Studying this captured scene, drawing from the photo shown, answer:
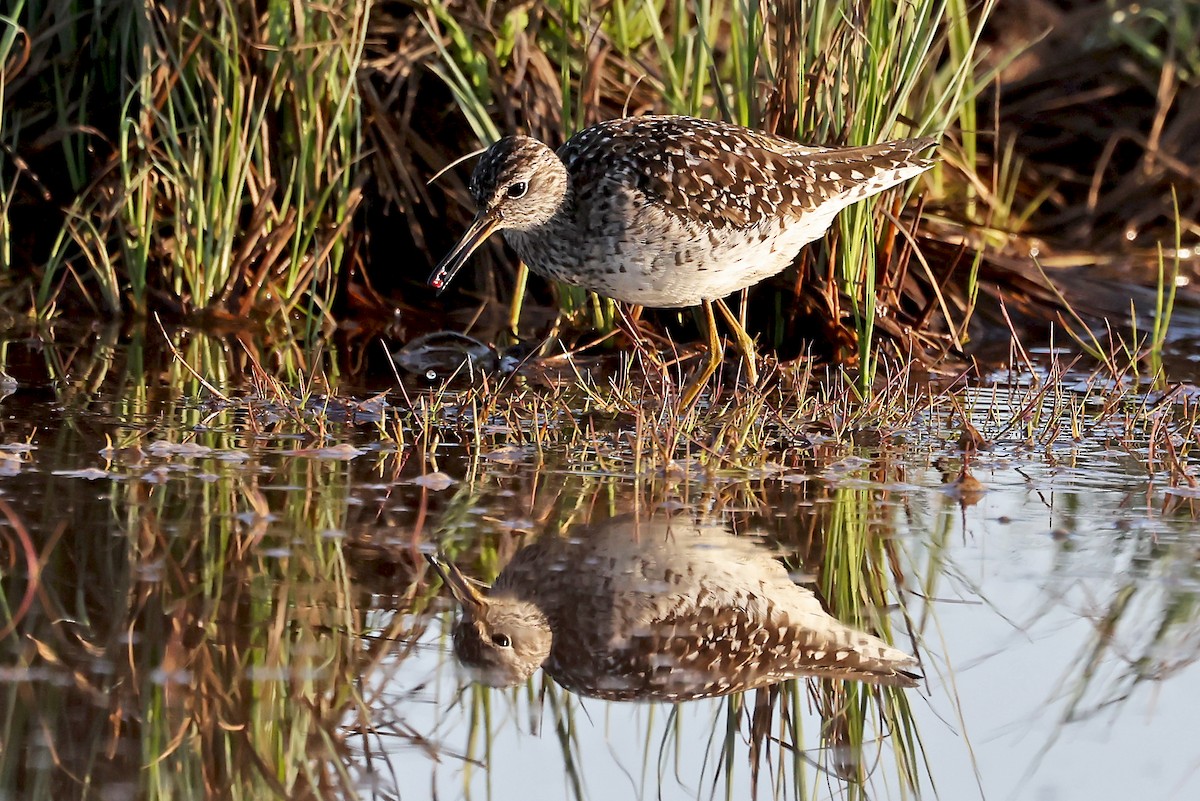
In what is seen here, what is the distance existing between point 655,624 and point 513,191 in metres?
2.51

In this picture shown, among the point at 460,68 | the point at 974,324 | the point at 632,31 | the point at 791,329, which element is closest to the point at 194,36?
the point at 460,68

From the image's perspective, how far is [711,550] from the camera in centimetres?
385

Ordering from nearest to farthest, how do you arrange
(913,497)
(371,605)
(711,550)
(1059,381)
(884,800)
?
(884,800) → (371,605) → (711,550) → (913,497) → (1059,381)

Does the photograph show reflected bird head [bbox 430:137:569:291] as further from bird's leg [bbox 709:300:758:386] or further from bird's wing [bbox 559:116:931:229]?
bird's leg [bbox 709:300:758:386]

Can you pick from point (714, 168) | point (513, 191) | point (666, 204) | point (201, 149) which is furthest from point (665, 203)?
point (201, 149)

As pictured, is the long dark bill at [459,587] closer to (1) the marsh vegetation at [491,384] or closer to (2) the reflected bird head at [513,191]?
(1) the marsh vegetation at [491,384]

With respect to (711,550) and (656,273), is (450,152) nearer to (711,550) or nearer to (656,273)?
(656,273)

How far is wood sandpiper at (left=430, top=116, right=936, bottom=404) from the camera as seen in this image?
18.1 ft

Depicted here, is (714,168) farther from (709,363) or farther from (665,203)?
(709,363)

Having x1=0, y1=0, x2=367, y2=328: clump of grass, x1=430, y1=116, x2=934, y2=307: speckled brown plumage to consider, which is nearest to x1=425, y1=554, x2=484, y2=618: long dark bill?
x1=430, y1=116, x2=934, y2=307: speckled brown plumage

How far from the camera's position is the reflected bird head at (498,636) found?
10.4ft

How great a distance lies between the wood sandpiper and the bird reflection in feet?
5.61

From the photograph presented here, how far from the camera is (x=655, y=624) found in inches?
134

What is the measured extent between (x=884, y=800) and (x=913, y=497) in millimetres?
1765
